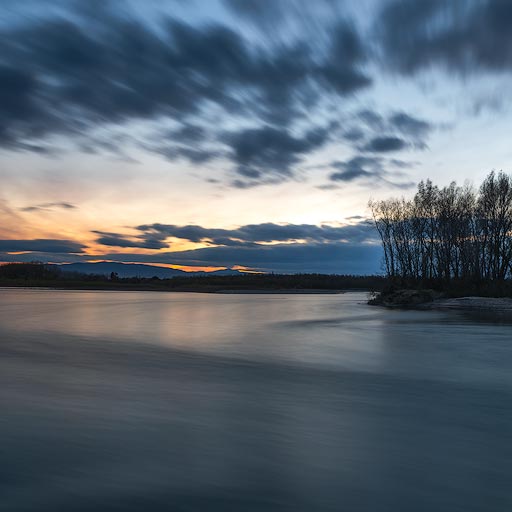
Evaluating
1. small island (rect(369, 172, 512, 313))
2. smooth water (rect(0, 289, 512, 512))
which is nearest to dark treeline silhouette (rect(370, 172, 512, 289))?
small island (rect(369, 172, 512, 313))

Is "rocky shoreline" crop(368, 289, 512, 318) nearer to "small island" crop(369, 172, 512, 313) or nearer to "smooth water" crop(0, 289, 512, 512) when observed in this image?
"small island" crop(369, 172, 512, 313)

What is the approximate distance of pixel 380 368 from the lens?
33.2 ft

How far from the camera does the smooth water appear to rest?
147 inches

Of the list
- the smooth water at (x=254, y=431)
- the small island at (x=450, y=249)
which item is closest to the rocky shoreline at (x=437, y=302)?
the small island at (x=450, y=249)

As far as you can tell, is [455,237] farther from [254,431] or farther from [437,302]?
[254,431]

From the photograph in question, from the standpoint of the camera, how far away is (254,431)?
17.7 feet

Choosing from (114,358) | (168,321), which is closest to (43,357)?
(114,358)

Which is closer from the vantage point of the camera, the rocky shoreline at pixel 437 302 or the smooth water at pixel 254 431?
the smooth water at pixel 254 431

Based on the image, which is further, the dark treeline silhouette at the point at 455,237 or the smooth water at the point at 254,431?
the dark treeline silhouette at the point at 455,237

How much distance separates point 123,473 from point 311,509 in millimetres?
1613

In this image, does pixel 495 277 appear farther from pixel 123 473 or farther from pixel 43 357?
pixel 123 473

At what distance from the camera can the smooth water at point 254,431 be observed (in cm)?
374

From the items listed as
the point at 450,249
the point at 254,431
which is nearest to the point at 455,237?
the point at 450,249

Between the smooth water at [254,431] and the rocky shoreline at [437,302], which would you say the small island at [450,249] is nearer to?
the rocky shoreline at [437,302]
